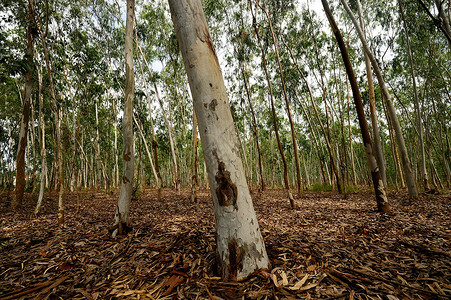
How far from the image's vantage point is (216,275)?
1.91m

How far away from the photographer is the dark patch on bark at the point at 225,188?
1740mm

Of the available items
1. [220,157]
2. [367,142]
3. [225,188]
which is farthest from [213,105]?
[367,142]

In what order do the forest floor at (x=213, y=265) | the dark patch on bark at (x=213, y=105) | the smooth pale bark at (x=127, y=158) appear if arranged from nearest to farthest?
the forest floor at (x=213, y=265), the dark patch on bark at (x=213, y=105), the smooth pale bark at (x=127, y=158)

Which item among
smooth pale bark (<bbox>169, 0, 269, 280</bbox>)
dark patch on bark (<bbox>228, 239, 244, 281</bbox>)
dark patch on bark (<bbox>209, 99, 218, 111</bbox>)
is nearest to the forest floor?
dark patch on bark (<bbox>228, 239, 244, 281</bbox>)

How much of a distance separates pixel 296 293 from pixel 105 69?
13.0m

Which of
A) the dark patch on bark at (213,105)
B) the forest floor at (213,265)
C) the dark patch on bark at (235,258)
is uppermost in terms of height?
the dark patch on bark at (213,105)

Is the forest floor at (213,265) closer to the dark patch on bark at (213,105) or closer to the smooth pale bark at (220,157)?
the smooth pale bark at (220,157)

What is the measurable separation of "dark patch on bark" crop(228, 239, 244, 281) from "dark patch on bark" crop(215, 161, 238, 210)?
34cm

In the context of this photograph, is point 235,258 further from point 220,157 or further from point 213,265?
point 220,157

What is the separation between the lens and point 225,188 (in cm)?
175

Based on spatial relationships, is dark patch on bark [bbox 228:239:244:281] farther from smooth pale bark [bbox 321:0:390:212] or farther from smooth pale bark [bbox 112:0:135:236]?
smooth pale bark [bbox 321:0:390:212]

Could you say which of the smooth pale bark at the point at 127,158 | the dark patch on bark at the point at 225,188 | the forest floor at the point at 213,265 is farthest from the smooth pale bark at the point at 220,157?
the smooth pale bark at the point at 127,158

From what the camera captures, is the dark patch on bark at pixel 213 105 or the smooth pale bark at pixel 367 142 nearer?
the dark patch on bark at pixel 213 105

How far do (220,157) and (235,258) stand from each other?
90cm
